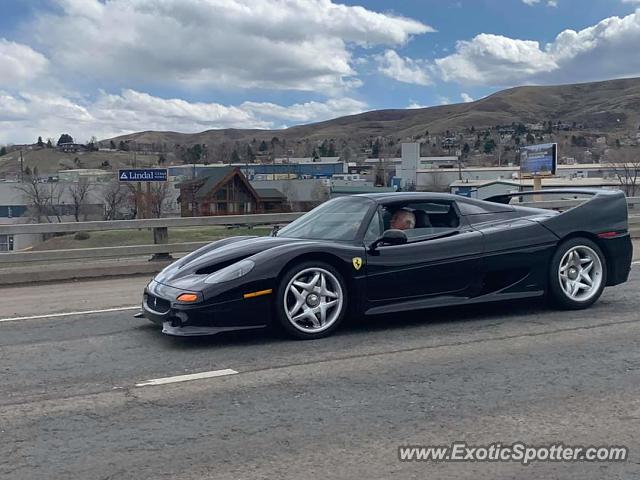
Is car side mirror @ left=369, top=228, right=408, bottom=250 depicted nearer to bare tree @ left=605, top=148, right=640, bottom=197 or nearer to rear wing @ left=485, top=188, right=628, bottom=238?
rear wing @ left=485, top=188, right=628, bottom=238

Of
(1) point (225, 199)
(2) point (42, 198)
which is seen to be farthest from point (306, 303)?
(2) point (42, 198)

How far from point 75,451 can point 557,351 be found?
146 inches

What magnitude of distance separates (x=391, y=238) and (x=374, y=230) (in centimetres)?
31

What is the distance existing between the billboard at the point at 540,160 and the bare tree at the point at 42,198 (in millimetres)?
23401

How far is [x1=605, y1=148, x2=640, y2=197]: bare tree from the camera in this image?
4210cm

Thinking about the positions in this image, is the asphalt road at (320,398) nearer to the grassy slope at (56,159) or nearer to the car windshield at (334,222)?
the car windshield at (334,222)

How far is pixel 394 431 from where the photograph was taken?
3.92 metres

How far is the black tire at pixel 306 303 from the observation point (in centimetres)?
586

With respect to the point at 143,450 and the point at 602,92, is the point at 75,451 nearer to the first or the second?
the point at 143,450

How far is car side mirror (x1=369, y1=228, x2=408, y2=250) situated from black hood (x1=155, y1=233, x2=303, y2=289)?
717 millimetres

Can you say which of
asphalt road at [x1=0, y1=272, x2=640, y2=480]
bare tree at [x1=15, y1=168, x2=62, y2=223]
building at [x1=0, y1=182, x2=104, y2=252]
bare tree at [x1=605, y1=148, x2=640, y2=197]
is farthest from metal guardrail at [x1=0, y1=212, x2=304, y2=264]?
bare tree at [x1=605, y1=148, x2=640, y2=197]

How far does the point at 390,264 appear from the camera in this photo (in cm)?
624

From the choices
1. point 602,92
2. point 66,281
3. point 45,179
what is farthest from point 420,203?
point 602,92

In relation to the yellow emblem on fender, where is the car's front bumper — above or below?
below
